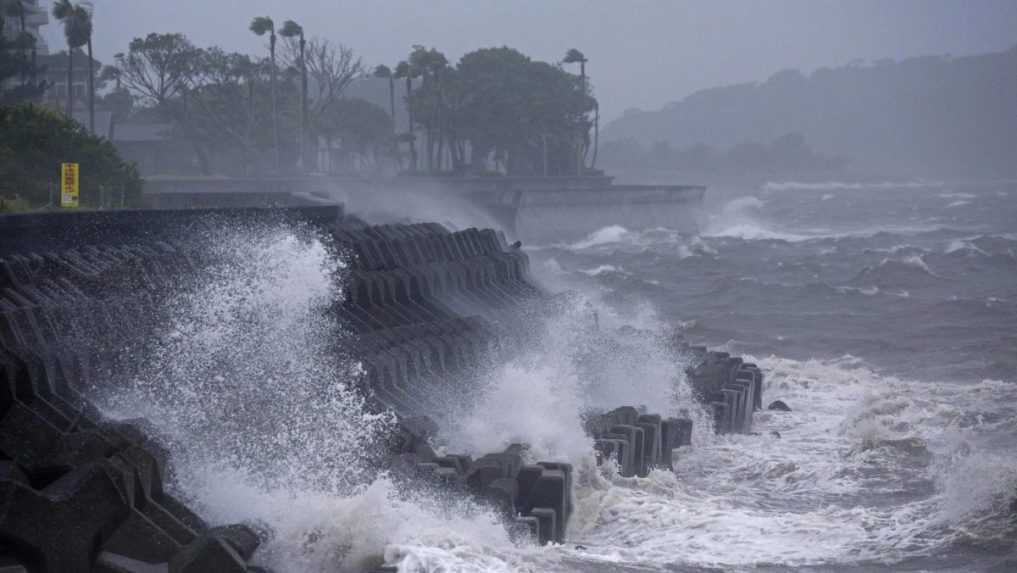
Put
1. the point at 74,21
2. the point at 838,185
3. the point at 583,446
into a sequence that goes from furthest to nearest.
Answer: the point at 838,185 → the point at 74,21 → the point at 583,446

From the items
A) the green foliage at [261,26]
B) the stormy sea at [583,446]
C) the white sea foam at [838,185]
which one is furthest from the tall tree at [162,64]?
the white sea foam at [838,185]

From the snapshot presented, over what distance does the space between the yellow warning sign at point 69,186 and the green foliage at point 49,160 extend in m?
2.79

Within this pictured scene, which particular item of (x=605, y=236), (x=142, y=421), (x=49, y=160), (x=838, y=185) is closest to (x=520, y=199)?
(x=605, y=236)

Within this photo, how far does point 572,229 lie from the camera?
57.2 meters

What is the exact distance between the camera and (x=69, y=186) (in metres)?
16.9

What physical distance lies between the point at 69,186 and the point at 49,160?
206 inches

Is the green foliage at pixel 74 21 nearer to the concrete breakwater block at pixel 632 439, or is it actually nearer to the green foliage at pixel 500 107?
the green foliage at pixel 500 107


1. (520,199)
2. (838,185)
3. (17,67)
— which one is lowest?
(520,199)

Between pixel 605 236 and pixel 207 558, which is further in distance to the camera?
pixel 605 236

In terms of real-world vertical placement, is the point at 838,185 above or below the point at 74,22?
below

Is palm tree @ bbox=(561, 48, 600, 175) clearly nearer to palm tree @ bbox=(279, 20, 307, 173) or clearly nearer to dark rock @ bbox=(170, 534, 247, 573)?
palm tree @ bbox=(279, 20, 307, 173)

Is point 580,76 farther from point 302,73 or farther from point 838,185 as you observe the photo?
point 838,185

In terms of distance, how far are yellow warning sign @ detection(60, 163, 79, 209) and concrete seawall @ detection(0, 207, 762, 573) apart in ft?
9.25

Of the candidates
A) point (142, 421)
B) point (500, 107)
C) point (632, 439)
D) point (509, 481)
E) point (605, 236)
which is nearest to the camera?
point (142, 421)
